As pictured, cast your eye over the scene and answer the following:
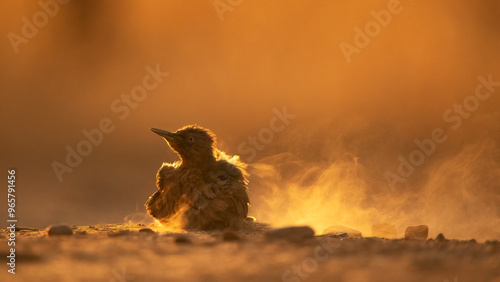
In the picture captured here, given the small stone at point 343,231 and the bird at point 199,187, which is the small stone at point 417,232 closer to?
the small stone at point 343,231

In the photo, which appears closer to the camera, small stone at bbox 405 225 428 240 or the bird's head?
small stone at bbox 405 225 428 240

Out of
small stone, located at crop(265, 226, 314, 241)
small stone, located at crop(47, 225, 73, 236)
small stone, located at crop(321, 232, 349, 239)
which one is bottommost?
small stone, located at crop(265, 226, 314, 241)

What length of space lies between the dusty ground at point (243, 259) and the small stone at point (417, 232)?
4.78 feet

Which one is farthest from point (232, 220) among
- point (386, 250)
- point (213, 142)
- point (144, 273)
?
point (144, 273)

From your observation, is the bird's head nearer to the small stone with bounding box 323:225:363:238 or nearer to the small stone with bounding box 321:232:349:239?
the small stone with bounding box 323:225:363:238

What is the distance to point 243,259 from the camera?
5984 millimetres

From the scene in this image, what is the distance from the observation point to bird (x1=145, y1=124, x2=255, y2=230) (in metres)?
9.76

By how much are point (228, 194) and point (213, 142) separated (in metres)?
1.05

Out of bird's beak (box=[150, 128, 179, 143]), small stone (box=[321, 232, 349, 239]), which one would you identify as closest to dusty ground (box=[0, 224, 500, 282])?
small stone (box=[321, 232, 349, 239])

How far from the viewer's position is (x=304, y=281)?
5098mm

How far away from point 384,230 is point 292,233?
3345mm

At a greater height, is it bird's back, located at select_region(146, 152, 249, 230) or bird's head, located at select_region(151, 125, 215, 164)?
bird's head, located at select_region(151, 125, 215, 164)

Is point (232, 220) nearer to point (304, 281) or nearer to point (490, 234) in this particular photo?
point (490, 234)

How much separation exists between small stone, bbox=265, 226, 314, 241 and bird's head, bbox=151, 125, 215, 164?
3.09m
